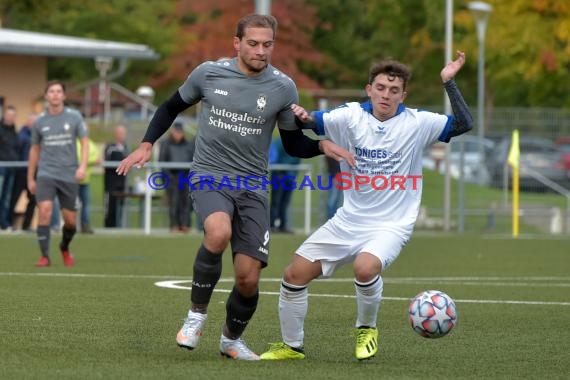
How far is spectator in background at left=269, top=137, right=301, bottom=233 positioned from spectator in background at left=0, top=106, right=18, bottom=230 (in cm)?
441

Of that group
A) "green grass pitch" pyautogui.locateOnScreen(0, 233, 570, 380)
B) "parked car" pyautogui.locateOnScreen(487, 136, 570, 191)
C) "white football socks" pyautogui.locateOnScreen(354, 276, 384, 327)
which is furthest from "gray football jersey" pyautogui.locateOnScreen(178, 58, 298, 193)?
"parked car" pyautogui.locateOnScreen(487, 136, 570, 191)

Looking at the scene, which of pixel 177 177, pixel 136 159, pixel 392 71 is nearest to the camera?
pixel 136 159

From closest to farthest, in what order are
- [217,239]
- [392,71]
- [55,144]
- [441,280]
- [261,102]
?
[217,239]
[261,102]
[392,71]
[441,280]
[55,144]

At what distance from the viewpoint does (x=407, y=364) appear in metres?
8.28

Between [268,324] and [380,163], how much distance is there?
6.57ft

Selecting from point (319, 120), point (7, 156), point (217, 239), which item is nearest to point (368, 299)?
point (217, 239)

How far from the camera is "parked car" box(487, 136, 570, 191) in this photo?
96.1 feet

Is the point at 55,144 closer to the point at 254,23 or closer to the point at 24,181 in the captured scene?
the point at 254,23

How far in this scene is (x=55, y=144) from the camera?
15984mm

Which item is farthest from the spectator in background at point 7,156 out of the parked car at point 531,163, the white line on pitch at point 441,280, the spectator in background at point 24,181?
the parked car at point 531,163

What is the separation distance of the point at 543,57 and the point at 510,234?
9.81 metres

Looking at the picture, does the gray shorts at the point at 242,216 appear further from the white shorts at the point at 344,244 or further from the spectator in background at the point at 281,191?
the spectator in background at the point at 281,191

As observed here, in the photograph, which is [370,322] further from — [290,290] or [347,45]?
[347,45]

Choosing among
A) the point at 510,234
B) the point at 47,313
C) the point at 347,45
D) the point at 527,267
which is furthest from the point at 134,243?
the point at 347,45
